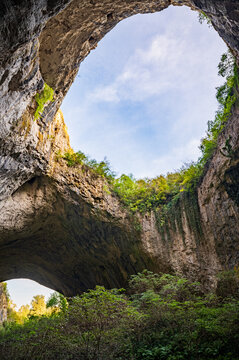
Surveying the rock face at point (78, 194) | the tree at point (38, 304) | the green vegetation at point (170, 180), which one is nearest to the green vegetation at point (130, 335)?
the rock face at point (78, 194)

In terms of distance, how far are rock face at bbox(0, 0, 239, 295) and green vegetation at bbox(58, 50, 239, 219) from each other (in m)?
0.34

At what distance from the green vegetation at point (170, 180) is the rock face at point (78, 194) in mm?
343

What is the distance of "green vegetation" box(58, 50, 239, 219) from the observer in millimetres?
7556

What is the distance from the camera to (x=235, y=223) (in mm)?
7543

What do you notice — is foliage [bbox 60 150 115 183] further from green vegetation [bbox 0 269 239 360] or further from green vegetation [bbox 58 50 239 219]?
green vegetation [bbox 0 269 239 360]

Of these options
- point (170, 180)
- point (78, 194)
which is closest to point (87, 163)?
point (78, 194)

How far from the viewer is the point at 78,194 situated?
31.1 ft

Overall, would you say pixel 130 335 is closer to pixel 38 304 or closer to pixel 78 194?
pixel 78 194

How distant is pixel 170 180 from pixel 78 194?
4.82 m

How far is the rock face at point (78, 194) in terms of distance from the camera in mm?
6004

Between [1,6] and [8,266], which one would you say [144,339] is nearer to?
[1,6]

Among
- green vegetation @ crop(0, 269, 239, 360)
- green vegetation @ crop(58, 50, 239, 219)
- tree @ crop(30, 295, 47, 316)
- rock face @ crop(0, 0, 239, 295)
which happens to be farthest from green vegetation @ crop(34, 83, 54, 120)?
A: tree @ crop(30, 295, 47, 316)

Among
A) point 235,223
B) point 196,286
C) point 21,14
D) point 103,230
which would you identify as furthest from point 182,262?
point 21,14

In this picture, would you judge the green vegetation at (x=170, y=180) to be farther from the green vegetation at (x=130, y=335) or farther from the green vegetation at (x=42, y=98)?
the green vegetation at (x=130, y=335)
